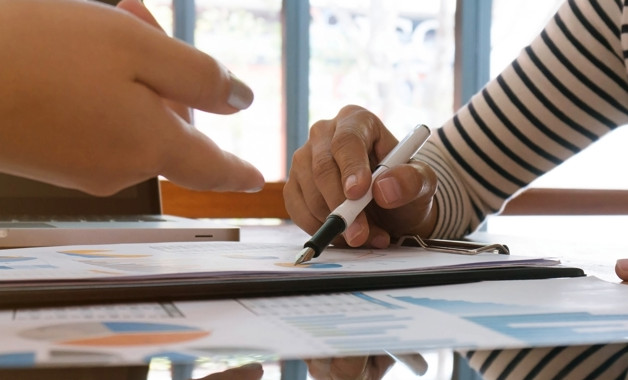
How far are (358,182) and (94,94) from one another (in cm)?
30

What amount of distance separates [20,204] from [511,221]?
1.27 m

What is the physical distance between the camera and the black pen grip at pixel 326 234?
0.45 m

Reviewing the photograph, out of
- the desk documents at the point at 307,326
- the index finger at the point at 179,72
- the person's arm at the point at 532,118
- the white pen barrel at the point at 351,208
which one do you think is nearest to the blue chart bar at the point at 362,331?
the desk documents at the point at 307,326

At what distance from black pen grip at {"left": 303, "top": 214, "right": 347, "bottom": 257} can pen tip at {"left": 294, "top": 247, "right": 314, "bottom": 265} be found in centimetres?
1

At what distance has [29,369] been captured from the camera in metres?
0.20

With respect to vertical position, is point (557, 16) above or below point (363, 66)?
below

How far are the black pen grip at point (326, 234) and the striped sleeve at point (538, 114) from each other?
1.20ft

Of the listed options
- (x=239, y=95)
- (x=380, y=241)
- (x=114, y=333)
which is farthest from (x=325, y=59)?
(x=114, y=333)

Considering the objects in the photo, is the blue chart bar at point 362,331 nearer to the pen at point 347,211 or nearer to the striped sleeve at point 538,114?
the pen at point 347,211

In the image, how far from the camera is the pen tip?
0.42 meters

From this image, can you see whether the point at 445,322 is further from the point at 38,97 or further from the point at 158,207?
the point at 158,207

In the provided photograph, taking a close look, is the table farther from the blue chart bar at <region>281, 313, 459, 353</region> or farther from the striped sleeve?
the blue chart bar at <region>281, 313, 459, 353</region>

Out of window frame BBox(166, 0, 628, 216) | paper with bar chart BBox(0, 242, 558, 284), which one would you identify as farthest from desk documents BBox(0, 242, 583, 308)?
window frame BBox(166, 0, 628, 216)

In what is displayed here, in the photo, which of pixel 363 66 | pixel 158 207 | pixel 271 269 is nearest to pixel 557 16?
pixel 158 207
